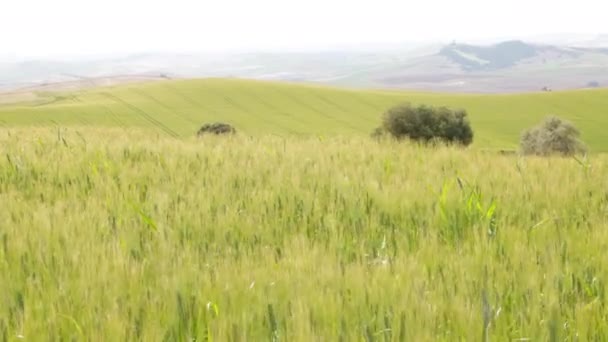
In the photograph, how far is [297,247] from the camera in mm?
2613

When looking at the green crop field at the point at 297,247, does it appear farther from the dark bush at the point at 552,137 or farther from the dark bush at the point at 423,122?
the dark bush at the point at 552,137

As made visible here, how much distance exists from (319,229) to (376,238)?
0.32 metres

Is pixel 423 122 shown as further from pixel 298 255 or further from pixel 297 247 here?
pixel 298 255

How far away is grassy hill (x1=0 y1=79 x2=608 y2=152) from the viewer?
9425 centimetres

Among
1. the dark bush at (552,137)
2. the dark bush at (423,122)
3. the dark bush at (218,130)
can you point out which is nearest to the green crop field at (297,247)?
the dark bush at (218,130)

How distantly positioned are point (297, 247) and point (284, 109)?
10686 cm

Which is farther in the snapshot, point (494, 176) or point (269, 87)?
point (269, 87)

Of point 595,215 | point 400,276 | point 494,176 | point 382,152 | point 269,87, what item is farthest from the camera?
point 269,87

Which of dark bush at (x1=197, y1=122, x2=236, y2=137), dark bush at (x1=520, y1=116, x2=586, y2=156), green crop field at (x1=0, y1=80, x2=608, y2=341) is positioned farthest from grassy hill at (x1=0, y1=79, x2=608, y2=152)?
green crop field at (x1=0, y1=80, x2=608, y2=341)

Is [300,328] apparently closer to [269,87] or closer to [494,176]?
[494,176]

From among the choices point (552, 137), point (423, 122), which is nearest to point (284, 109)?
point (423, 122)

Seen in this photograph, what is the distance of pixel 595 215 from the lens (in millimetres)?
3455

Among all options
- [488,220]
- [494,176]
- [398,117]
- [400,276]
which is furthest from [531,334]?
[398,117]

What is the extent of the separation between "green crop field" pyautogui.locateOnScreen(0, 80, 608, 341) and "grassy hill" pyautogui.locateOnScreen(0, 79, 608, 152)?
83.4 m
